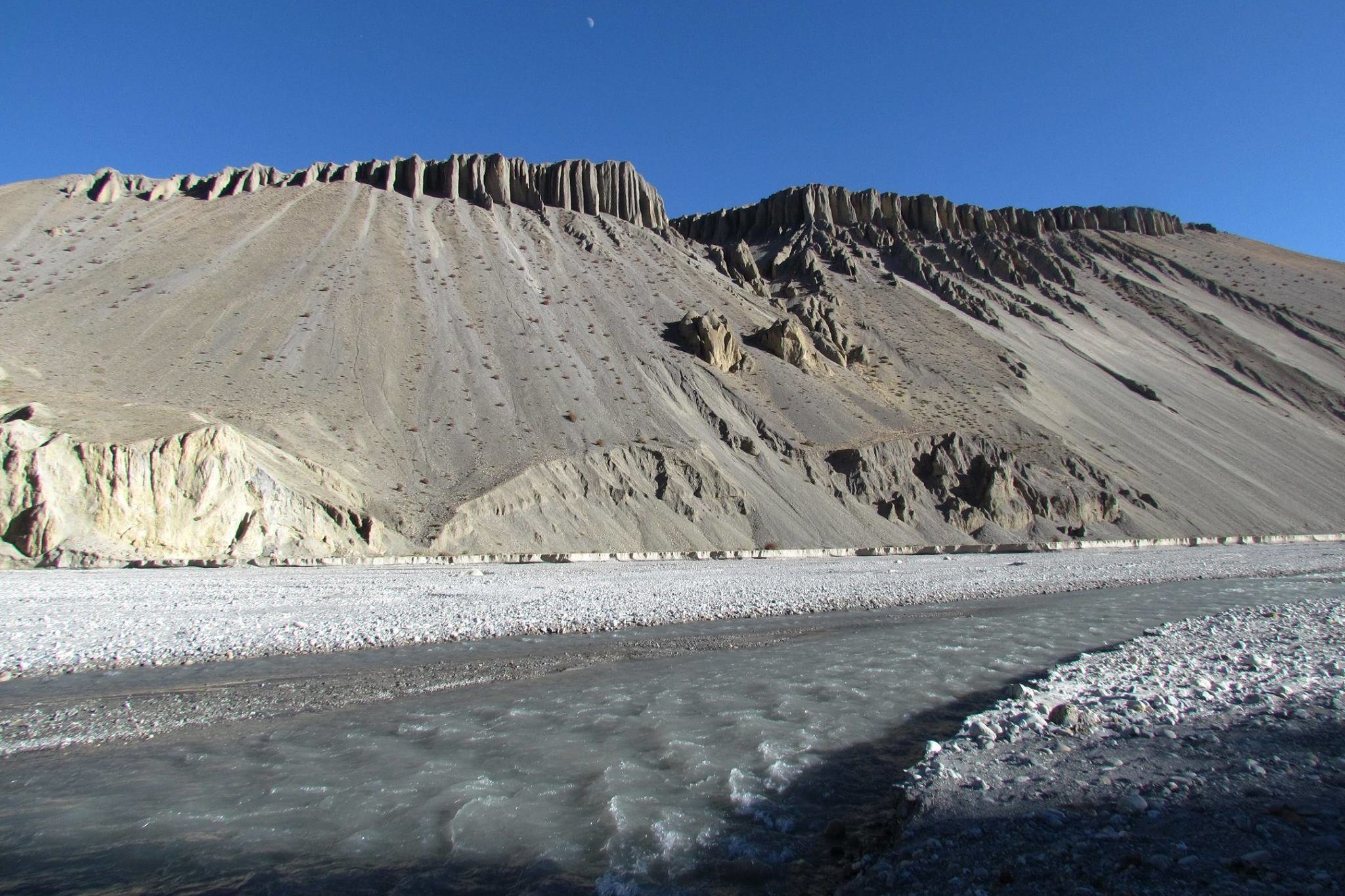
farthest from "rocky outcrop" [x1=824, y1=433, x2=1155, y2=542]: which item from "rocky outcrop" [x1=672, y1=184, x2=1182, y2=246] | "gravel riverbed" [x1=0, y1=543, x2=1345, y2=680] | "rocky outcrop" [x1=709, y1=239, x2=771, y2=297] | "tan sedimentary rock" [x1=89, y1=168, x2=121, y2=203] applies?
"tan sedimentary rock" [x1=89, y1=168, x2=121, y2=203]

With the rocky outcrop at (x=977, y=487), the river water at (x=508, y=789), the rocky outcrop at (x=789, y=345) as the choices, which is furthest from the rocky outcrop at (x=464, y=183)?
the river water at (x=508, y=789)

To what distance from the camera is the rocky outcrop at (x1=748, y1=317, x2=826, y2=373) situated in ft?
168

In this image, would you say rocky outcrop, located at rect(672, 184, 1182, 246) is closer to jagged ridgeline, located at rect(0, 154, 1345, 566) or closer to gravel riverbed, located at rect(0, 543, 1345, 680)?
jagged ridgeline, located at rect(0, 154, 1345, 566)

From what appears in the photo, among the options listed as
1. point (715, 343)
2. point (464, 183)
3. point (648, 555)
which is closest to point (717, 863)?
point (648, 555)

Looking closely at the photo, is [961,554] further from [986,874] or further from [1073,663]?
[986,874]

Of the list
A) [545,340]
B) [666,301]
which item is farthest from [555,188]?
[545,340]

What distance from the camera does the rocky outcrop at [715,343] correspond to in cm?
4800

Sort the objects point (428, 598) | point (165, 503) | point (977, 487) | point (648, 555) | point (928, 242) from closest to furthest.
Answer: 1. point (428, 598)
2. point (165, 503)
3. point (648, 555)
4. point (977, 487)
5. point (928, 242)

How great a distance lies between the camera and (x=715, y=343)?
4816cm

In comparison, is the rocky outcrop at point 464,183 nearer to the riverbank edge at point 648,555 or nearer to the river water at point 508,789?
the riverbank edge at point 648,555

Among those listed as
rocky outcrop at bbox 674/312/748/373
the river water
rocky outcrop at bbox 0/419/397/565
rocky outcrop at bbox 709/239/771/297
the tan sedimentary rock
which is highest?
the tan sedimentary rock

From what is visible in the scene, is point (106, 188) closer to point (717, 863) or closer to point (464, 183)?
point (464, 183)

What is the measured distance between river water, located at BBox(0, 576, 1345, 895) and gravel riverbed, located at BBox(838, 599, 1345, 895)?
2.31 feet

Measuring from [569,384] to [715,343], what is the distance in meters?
10.9
